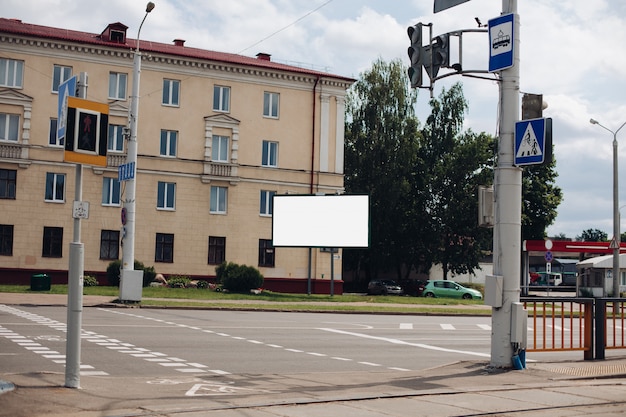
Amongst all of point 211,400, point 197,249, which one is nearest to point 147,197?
point 197,249

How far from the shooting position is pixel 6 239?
4759 centimetres

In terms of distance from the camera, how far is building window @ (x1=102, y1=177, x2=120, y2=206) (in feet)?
165

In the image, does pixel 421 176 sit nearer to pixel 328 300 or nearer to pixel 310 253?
pixel 310 253

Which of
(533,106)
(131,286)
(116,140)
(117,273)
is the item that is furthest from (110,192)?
(533,106)

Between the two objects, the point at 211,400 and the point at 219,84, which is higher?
the point at 219,84

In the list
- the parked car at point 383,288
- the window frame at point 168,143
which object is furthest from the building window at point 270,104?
the parked car at point 383,288

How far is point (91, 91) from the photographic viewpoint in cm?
4950

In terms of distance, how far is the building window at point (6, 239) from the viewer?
156 ft

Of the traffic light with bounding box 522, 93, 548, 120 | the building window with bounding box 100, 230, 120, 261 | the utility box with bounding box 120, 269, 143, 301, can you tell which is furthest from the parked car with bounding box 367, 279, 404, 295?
the traffic light with bounding box 522, 93, 548, 120

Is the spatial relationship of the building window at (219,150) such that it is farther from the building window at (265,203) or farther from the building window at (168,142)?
the building window at (265,203)

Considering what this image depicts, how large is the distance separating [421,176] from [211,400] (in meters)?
61.8

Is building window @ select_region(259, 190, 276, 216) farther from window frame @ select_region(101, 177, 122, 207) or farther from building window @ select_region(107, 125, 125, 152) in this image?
building window @ select_region(107, 125, 125, 152)

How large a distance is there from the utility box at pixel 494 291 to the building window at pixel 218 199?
131 feet

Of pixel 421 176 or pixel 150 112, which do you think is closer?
pixel 150 112
